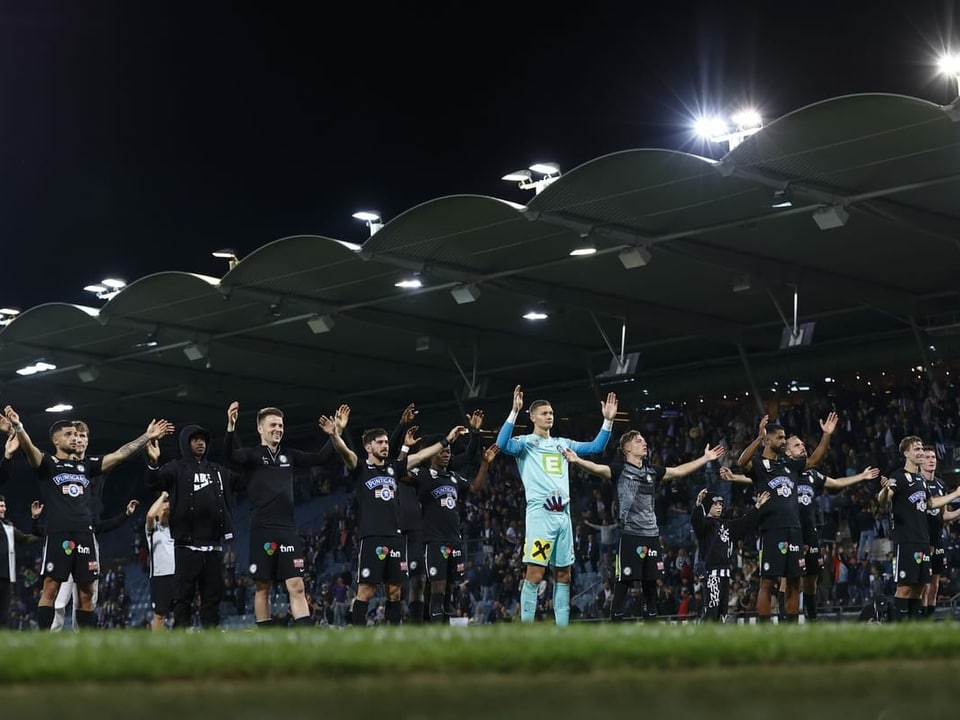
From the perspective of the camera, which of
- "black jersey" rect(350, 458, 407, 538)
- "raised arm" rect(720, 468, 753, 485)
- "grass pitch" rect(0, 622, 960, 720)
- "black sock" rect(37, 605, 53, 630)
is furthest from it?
"raised arm" rect(720, 468, 753, 485)

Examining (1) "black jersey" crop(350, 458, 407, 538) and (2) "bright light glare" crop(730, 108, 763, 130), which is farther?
(2) "bright light glare" crop(730, 108, 763, 130)

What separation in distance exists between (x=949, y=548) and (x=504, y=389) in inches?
597

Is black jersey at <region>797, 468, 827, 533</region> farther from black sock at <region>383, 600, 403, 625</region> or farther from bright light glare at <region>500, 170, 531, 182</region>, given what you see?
bright light glare at <region>500, 170, 531, 182</region>

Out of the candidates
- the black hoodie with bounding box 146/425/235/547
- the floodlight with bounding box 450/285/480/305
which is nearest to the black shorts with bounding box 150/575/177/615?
the black hoodie with bounding box 146/425/235/547

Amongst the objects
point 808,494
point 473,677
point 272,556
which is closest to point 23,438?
point 272,556

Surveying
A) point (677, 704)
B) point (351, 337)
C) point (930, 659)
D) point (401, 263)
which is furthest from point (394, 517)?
point (351, 337)

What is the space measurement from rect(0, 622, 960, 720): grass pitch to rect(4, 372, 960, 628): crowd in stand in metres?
16.8

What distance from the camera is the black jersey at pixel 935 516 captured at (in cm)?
1719

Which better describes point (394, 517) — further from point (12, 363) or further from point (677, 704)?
point (12, 363)

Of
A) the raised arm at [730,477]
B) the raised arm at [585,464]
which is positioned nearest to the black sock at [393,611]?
the raised arm at [585,464]

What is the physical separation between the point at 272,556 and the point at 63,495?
230 cm

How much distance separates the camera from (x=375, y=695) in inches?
222

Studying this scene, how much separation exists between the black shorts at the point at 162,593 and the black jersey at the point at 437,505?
131 inches

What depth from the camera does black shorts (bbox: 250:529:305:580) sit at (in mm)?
14000
